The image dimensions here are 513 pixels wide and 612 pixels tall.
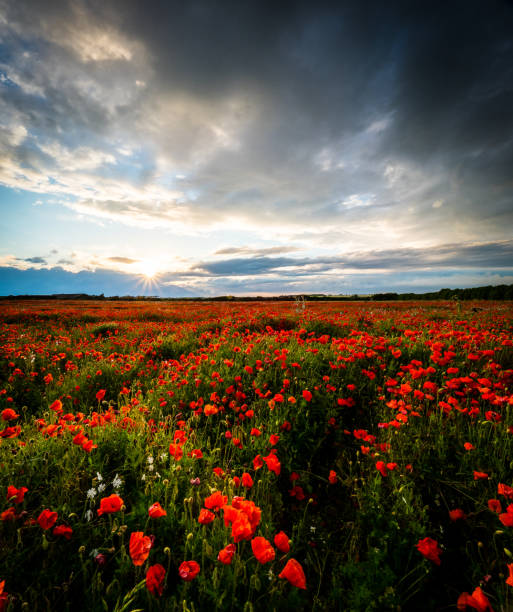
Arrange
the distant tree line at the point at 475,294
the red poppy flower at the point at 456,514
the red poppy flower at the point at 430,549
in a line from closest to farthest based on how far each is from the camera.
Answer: the red poppy flower at the point at 430,549, the red poppy flower at the point at 456,514, the distant tree line at the point at 475,294

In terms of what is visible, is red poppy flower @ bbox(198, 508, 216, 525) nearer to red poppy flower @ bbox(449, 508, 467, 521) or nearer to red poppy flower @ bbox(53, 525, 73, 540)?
red poppy flower @ bbox(53, 525, 73, 540)

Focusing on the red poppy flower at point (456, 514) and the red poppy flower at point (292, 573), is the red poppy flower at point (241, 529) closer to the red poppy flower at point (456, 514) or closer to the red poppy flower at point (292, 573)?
the red poppy flower at point (292, 573)

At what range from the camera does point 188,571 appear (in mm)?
1435

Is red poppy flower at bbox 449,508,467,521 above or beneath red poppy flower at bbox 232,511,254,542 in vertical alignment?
beneath

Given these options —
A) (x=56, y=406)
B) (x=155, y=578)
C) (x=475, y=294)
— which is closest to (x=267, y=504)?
(x=155, y=578)

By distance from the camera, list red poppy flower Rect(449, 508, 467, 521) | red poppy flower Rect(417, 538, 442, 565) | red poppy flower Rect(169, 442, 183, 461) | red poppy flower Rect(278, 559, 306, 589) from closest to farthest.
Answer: red poppy flower Rect(278, 559, 306, 589), red poppy flower Rect(417, 538, 442, 565), red poppy flower Rect(449, 508, 467, 521), red poppy flower Rect(169, 442, 183, 461)

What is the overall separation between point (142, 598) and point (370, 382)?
3816mm

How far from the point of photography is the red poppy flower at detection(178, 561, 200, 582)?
1.41 metres

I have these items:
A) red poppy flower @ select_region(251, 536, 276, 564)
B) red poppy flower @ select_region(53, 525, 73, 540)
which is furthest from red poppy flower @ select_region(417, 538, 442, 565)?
red poppy flower @ select_region(53, 525, 73, 540)

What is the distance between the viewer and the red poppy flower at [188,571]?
1.41m

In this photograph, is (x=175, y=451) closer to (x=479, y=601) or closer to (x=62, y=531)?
(x=62, y=531)

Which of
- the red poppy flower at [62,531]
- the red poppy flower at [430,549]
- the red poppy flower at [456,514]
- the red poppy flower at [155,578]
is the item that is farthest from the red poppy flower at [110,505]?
the red poppy flower at [456,514]

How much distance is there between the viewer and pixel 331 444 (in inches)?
138

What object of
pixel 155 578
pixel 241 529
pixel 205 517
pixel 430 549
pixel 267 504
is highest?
pixel 241 529
